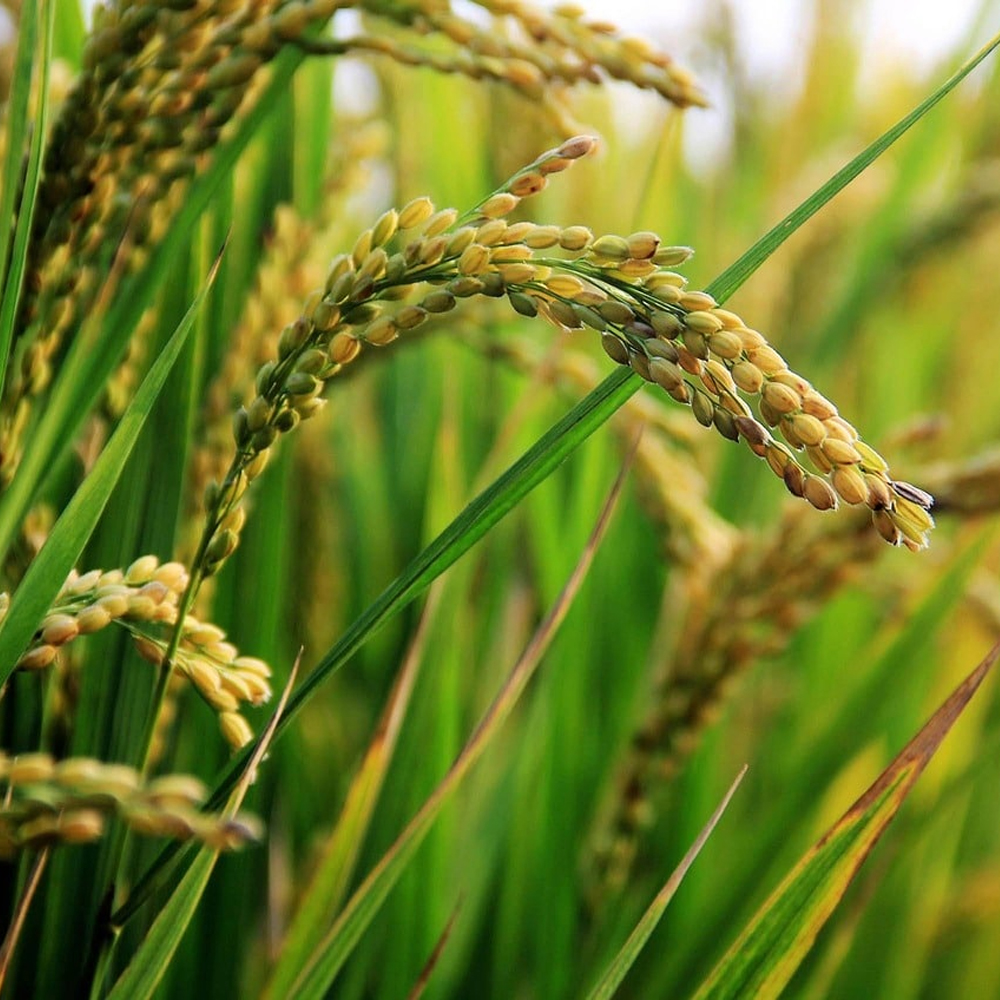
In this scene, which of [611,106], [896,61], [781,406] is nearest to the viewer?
[781,406]

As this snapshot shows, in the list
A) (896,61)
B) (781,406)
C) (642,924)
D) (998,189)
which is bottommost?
(642,924)

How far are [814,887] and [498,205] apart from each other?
41cm

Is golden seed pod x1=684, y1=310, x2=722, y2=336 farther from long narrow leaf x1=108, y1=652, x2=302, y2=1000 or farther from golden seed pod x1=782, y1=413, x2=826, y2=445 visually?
long narrow leaf x1=108, y1=652, x2=302, y2=1000

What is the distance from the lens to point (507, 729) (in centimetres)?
126

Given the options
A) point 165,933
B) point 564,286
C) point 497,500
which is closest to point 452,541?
point 497,500

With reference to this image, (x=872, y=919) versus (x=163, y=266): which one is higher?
(x=163, y=266)

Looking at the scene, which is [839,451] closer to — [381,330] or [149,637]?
[381,330]

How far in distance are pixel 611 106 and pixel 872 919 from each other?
1509 millimetres

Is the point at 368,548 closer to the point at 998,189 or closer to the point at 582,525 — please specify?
the point at 582,525

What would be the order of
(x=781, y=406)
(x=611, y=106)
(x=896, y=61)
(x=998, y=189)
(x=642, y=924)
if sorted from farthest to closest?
1. (x=896, y=61)
2. (x=611, y=106)
3. (x=998, y=189)
4. (x=642, y=924)
5. (x=781, y=406)

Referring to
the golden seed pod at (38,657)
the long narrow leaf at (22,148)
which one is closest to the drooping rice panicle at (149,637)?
the golden seed pod at (38,657)

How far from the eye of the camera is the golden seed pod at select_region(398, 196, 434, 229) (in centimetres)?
49

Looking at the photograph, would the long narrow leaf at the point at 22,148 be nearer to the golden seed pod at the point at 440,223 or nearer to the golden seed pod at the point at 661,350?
the golden seed pod at the point at 440,223

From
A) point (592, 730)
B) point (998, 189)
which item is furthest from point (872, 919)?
point (998, 189)
